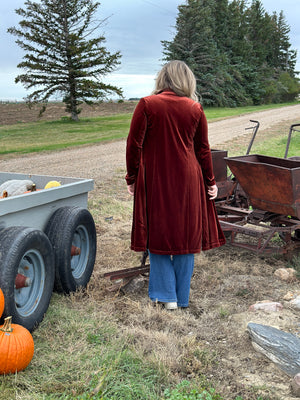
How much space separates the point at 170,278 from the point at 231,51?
48.0 meters

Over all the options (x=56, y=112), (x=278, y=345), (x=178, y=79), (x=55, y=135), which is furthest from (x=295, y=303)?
(x=56, y=112)

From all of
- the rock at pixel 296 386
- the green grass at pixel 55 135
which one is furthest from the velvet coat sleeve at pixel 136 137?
the green grass at pixel 55 135

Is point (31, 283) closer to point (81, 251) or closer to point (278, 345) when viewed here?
point (81, 251)

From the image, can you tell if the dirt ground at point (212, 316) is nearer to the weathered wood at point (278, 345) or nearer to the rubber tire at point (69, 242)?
the weathered wood at point (278, 345)

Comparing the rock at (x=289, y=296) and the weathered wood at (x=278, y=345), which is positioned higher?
the weathered wood at (x=278, y=345)

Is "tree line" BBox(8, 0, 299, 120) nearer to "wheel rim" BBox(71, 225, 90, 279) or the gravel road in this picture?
the gravel road

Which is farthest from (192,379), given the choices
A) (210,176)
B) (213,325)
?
(210,176)

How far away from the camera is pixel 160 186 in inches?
148

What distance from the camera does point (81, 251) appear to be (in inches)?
174

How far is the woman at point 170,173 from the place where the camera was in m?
3.69

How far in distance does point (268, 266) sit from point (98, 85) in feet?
84.5

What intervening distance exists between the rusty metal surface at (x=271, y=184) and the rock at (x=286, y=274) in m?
0.61

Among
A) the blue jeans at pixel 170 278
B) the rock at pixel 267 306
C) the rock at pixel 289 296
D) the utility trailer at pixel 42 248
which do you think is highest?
the utility trailer at pixel 42 248

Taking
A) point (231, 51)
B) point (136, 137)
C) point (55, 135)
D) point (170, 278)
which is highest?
point (231, 51)
